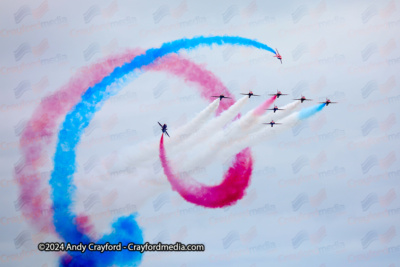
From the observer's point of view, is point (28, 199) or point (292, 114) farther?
point (292, 114)

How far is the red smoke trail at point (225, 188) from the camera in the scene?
81812 millimetres

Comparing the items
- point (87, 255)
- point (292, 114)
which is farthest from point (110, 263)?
point (292, 114)

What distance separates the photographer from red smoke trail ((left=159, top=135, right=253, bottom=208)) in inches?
3221

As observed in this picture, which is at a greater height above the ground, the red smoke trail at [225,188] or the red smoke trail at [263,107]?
the red smoke trail at [263,107]

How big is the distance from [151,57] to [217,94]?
8760mm

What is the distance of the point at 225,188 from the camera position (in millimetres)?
81875

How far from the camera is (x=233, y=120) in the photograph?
8288 cm

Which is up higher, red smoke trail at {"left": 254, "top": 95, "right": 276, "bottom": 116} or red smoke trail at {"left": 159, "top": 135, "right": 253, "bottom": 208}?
red smoke trail at {"left": 254, "top": 95, "right": 276, "bottom": 116}

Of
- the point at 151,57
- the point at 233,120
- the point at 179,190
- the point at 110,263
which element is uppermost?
the point at 151,57

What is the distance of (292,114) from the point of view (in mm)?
85750

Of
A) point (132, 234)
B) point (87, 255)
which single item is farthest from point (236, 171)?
point (87, 255)

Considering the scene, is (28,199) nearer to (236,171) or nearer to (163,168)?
(163,168)

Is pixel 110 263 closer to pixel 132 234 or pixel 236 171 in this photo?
pixel 132 234

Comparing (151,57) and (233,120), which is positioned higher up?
(151,57)
